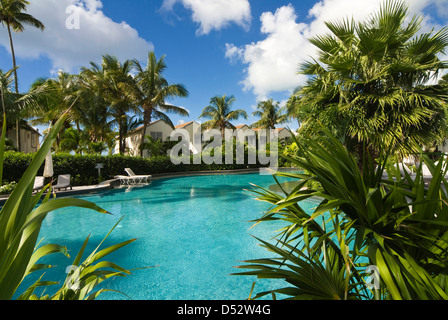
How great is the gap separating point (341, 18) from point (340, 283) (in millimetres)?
7390

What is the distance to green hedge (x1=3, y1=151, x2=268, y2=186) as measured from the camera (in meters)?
12.5

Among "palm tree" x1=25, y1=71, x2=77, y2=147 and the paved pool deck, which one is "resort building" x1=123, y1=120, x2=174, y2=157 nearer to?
"palm tree" x1=25, y1=71, x2=77, y2=147

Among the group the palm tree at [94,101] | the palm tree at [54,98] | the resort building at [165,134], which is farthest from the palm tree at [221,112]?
the palm tree at [54,98]

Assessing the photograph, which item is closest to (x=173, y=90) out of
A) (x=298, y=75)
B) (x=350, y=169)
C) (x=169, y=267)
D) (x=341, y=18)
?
(x=298, y=75)

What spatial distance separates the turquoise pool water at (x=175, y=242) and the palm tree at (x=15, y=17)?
14.9 m

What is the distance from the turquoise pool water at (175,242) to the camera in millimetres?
4113

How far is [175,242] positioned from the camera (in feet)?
20.2

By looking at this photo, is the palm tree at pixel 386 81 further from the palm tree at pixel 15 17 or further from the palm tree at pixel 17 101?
the palm tree at pixel 15 17

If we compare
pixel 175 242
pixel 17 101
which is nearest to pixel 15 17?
pixel 17 101

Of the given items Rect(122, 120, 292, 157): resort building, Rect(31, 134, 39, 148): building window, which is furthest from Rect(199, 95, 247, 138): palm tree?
Rect(31, 134, 39, 148): building window

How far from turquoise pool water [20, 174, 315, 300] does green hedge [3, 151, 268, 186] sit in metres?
5.60

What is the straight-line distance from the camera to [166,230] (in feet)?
23.2

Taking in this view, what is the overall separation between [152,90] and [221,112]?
462 inches
